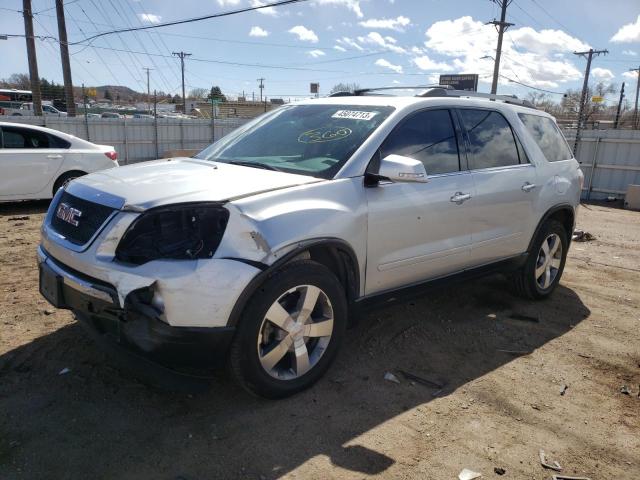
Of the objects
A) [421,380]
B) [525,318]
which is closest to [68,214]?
[421,380]

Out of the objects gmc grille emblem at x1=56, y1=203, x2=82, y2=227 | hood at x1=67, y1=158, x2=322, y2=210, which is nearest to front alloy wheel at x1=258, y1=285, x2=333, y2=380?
hood at x1=67, y1=158, x2=322, y2=210

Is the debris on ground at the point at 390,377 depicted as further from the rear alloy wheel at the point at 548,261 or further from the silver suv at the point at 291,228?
the rear alloy wheel at the point at 548,261

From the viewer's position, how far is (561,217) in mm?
5336

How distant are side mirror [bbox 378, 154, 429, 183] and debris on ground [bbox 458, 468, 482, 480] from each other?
167 cm

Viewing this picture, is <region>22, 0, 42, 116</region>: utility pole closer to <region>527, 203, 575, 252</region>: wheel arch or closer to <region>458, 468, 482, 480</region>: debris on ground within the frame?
<region>527, 203, 575, 252</region>: wheel arch

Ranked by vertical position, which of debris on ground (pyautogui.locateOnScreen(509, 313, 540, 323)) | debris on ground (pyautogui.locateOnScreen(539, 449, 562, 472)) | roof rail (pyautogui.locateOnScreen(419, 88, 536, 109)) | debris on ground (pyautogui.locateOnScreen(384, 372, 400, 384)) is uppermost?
roof rail (pyautogui.locateOnScreen(419, 88, 536, 109))

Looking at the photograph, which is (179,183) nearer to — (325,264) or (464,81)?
(325,264)

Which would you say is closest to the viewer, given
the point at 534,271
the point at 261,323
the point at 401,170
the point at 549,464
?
the point at 549,464

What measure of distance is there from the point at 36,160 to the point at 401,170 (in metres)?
7.53

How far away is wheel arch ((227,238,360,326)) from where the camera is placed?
2777 mm

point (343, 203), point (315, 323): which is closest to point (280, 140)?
point (343, 203)

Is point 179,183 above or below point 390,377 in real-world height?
above

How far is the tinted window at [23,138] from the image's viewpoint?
28.1 feet

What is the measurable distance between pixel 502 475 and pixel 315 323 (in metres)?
1.28
